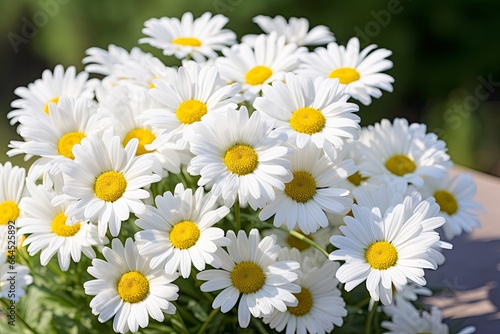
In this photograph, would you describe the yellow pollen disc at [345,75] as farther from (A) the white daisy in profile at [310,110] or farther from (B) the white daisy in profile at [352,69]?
(A) the white daisy in profile at [310,110]

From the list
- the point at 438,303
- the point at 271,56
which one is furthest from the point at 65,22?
the point at 438,303

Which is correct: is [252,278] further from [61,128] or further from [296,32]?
[296,32]

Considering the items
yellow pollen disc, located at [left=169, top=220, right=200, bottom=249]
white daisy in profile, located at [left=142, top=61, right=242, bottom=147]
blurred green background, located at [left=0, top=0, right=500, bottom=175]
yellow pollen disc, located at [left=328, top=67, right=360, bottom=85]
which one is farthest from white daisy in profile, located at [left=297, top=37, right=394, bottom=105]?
blurred green background, located at [left=0, top=0, right=500, bottom=175]

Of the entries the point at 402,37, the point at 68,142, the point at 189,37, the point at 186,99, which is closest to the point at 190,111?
the point at 186,99

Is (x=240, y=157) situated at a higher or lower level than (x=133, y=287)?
higher

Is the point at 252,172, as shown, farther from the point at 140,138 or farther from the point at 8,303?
the point at 8,303
